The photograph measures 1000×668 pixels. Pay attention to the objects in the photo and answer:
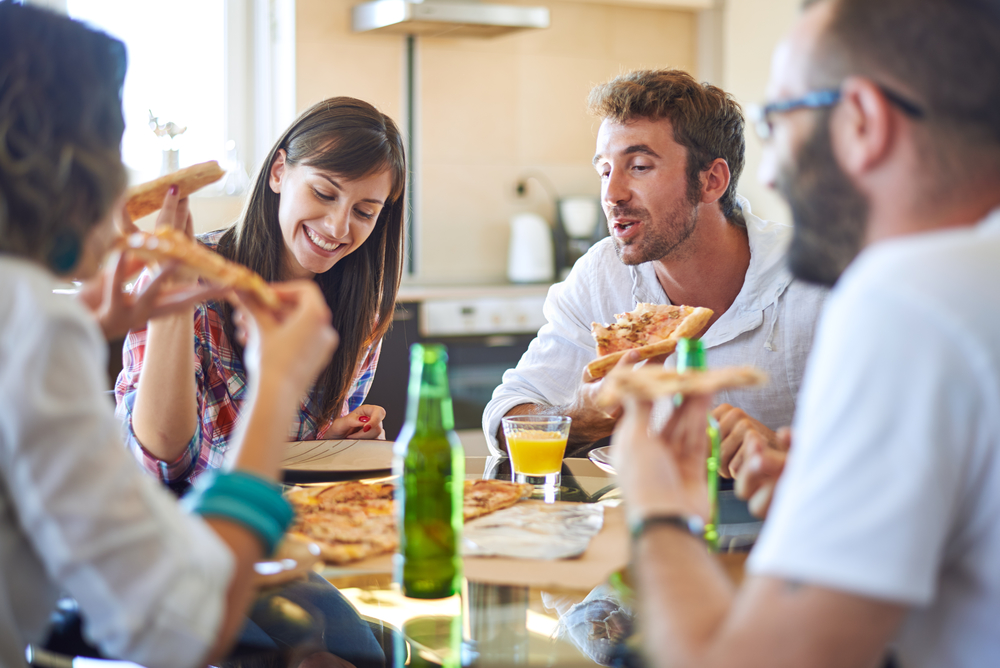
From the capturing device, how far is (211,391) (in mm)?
1894

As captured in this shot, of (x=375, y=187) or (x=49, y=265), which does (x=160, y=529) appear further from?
(x=375, y=187)

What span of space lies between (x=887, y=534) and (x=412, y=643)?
1.81ft

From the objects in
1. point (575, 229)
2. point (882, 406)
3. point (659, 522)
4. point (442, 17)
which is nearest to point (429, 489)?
point (659, 522)

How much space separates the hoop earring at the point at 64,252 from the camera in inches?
31.9

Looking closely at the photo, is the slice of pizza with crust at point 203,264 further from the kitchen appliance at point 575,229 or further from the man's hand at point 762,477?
the kitchen appliance at point 575,229

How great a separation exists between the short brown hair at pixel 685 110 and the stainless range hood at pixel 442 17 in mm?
1699

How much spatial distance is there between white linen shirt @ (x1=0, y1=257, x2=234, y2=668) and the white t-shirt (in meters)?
0.46

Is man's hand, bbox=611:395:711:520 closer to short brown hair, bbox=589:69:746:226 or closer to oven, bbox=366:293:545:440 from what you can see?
short brown hair, bbox=589:69:746:226

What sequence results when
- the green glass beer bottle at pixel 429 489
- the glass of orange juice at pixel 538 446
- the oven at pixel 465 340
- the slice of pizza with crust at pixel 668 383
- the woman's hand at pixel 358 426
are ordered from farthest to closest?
the oven at pixel 465 340
the woman's hand at pixel 358 426
the glass of orange juice at pixel 538 446
the green glass beer bottle at pixel 429 489
the slice of pizza with crust at pixel 668 383

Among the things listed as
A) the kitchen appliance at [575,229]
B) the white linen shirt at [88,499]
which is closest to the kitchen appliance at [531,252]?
the kitchen appliance at [575,229]

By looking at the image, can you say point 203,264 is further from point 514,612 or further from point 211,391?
point 211,391

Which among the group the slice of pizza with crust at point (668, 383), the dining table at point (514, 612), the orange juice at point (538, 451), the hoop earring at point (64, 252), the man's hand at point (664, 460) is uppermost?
the hoop earring at point (64, 252)

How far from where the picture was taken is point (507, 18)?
12.6 ft

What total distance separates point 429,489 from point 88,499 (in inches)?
17.4
